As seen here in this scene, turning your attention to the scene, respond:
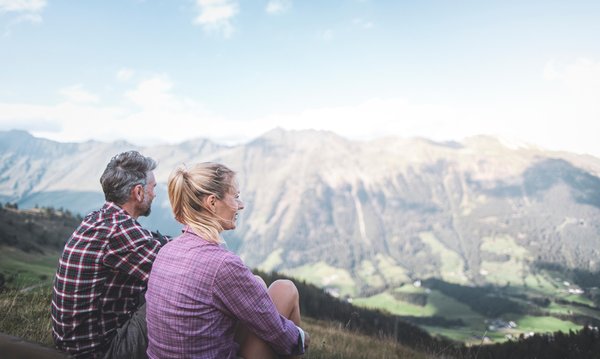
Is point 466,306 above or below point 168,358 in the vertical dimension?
below

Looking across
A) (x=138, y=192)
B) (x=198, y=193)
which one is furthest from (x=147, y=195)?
(x=198, y=193)

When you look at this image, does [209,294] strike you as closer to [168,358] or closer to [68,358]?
→ [168,358]

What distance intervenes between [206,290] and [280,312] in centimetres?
106

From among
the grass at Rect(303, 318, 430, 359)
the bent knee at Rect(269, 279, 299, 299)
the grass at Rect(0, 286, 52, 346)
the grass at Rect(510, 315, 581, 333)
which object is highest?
the bent knee at Rect(269, 279, 299, 299)

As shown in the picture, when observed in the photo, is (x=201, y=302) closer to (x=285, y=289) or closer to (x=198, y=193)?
(x=198, y=193)

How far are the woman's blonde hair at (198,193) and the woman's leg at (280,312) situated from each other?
3.11 ft

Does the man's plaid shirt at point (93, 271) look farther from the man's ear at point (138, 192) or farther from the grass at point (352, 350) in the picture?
the grass at point (352, 350)

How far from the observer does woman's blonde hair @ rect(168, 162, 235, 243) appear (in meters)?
3.29

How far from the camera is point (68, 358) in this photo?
3.02 metres

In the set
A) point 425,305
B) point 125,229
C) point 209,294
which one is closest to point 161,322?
point 209,294

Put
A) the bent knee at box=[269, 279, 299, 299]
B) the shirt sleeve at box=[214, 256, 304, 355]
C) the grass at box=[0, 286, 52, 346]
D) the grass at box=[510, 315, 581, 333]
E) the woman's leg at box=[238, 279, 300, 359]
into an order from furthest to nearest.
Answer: the grass at box=[510, 315, 581, 333]
the grass at box=[0, 286, 52, 346]
the bent knee at box=[269, 279, 299, 299]
the woman's leg at box=[238, 279, 300, 359]
the shirt sleeve at box=[214, 256, 304, 355]

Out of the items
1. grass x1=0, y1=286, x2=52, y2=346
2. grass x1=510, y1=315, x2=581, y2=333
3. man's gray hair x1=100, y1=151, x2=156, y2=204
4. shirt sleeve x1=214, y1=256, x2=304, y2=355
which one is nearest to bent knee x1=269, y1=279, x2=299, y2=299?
shirt sleeve x1=214, y1=256, x2=304, y2=355

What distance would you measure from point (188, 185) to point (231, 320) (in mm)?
1140

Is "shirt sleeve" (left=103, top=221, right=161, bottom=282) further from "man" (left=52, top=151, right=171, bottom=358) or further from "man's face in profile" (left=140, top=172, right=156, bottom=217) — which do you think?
"man's face in profile" (left=140, top=172, right=156, bottom=217)
